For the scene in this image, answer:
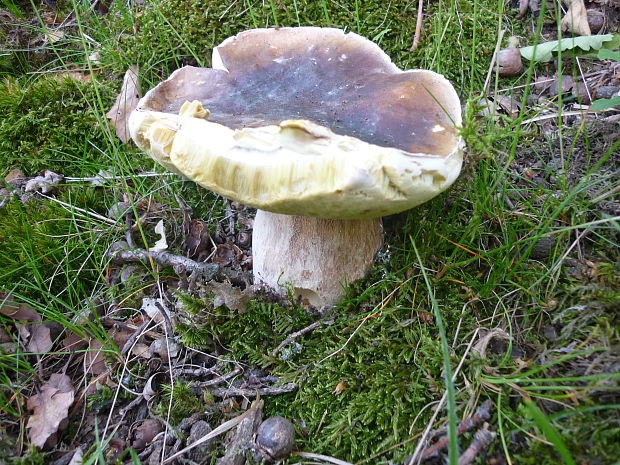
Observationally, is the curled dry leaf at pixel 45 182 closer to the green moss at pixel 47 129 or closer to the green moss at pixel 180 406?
the green moss at pixel 47 129

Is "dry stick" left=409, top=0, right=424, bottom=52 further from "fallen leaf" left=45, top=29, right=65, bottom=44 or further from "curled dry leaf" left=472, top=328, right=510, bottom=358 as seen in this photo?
"fallen leaf" left=45, top=29, right=65, bottom=44

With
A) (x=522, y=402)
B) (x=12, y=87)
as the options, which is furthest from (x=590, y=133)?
(x=12, y=87)

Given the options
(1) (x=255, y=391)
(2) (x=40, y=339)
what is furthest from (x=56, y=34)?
(1) (x=255, y=391)

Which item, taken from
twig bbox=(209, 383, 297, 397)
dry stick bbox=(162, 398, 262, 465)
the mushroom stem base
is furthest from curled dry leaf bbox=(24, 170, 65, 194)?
dry stick bbox=(162, 398, 262, 465)

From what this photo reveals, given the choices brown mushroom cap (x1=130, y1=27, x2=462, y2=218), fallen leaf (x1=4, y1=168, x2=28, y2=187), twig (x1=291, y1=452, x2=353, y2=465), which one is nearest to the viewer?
brown mushroom cap (x1=130, y1=27, x2=462, y2=218)

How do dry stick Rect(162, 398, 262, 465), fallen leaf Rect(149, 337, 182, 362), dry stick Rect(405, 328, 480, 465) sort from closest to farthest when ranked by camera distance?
dry stick Rect(405, 328, 480, 465) < dry stick Rect(162, 398, 262, 465) < fallen leaf Rect(149, 337, 182, 362)

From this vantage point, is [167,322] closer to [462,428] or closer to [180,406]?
[180,406]

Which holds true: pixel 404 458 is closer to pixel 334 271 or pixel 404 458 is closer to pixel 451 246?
pixel 334 271
